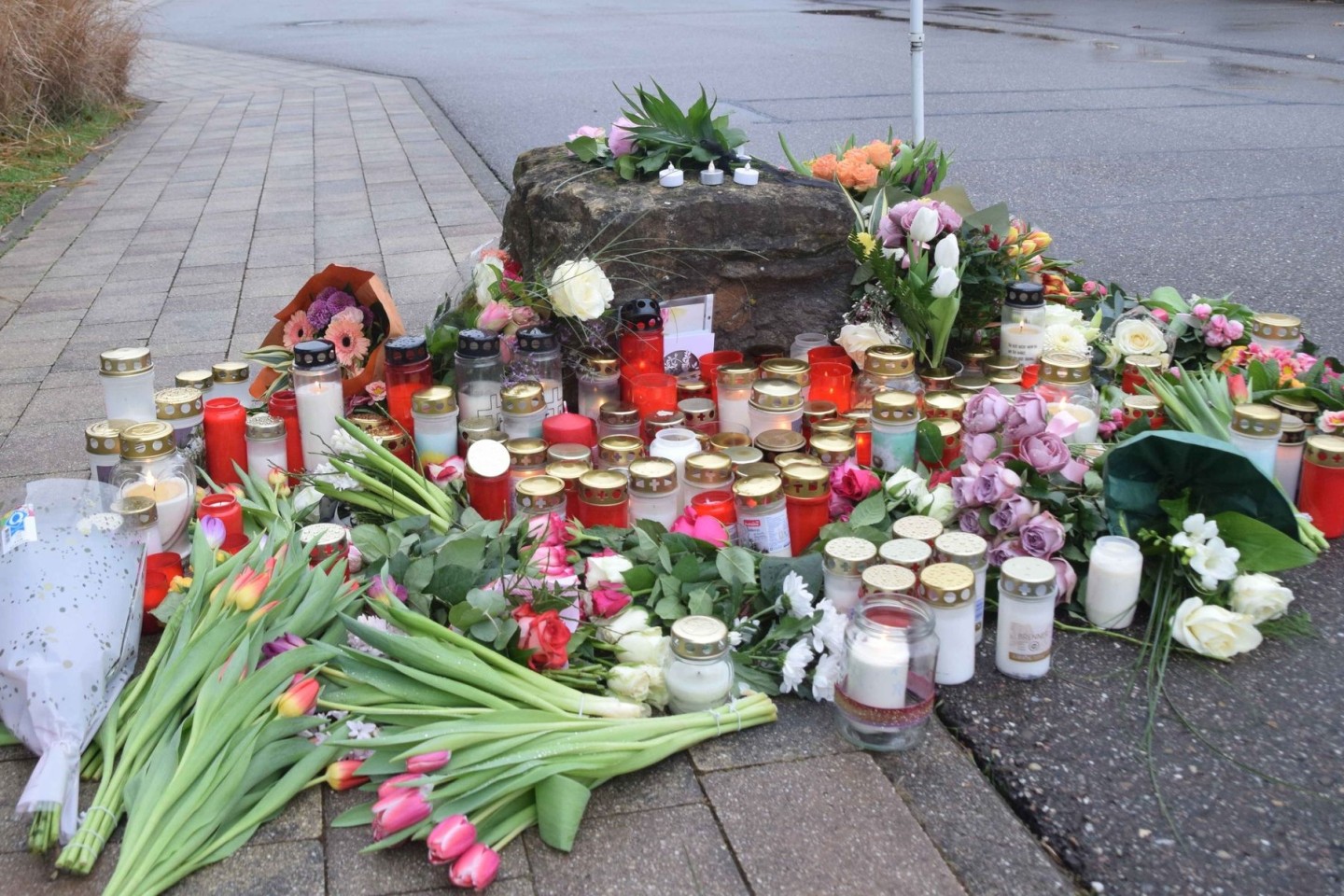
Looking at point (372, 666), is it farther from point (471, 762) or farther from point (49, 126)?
point (49, 126)

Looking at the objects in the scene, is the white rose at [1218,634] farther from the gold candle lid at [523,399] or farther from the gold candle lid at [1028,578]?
the gold candle lid at [523,399]

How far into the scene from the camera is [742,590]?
2350 millimetres

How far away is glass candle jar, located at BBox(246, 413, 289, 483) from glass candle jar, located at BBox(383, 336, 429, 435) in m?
0.28

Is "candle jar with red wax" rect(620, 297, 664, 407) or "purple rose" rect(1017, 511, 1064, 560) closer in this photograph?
"purple rose" rect(1017, 511, 1064, 560)

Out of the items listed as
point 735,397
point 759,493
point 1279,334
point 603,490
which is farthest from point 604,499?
point 1279,334

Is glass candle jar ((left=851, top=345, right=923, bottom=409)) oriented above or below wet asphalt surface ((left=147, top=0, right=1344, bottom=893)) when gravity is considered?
above

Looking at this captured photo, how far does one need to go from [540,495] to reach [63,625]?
0.89 m

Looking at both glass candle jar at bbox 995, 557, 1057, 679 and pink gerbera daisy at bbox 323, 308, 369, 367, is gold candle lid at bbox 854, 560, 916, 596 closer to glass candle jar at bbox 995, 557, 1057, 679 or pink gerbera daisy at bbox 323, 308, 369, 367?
glass candle jar at bbox 995, 557, 1057, 679

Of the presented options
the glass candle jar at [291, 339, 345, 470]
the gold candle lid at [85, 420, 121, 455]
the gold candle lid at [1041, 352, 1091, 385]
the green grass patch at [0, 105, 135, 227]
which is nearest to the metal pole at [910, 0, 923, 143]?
the gold candle lid at [1041, 352, 1091, 385]

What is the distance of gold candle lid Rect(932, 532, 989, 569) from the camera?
2.25 metres

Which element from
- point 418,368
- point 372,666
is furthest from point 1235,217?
point 372,666

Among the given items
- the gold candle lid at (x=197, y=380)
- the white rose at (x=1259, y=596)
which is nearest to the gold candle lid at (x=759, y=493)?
the white rose at (x=1259, y=596)

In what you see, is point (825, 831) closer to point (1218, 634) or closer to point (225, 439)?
point (1218, 634)

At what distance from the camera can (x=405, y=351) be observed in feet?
10.2
